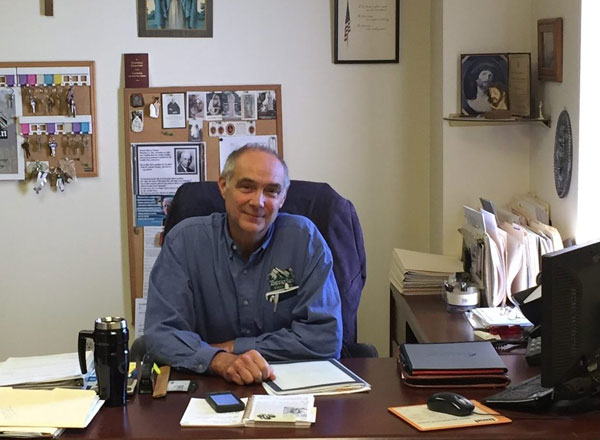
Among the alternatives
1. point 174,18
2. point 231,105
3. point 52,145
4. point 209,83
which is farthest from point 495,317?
point 52,145

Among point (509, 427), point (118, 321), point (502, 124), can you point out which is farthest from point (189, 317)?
point (502, 124)

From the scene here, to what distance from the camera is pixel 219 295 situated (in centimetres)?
267

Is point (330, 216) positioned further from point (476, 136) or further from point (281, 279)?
point (476, 136)

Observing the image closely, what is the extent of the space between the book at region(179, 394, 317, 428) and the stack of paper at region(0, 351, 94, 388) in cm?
32

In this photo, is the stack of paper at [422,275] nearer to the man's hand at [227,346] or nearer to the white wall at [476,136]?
the white wall at [476,136]

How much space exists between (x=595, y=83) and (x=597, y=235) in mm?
497

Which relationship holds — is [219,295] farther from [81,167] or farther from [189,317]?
[81,167]

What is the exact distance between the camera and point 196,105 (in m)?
3.93

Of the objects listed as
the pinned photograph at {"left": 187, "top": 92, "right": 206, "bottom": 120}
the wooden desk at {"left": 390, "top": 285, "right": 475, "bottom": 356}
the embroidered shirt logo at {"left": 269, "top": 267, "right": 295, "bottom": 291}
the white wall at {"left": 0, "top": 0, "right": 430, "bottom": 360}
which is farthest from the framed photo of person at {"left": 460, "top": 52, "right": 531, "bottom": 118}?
the embroidered shirt logo at {"left": 269, "top": 267, "right": 295, "bottom": 291}

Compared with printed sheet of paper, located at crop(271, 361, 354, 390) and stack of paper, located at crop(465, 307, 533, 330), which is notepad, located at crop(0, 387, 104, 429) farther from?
stack of paper, located at crop(465, 307, 533, 330)

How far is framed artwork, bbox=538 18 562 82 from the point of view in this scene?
3150mm

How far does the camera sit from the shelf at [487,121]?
3.36 metres

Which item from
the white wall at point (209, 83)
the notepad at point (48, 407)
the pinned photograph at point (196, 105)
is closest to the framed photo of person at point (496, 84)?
the white wall at point (209, 83)

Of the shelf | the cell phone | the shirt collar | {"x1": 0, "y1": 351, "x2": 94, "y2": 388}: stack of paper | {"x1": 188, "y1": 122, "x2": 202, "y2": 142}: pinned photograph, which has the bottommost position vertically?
the cell phone
